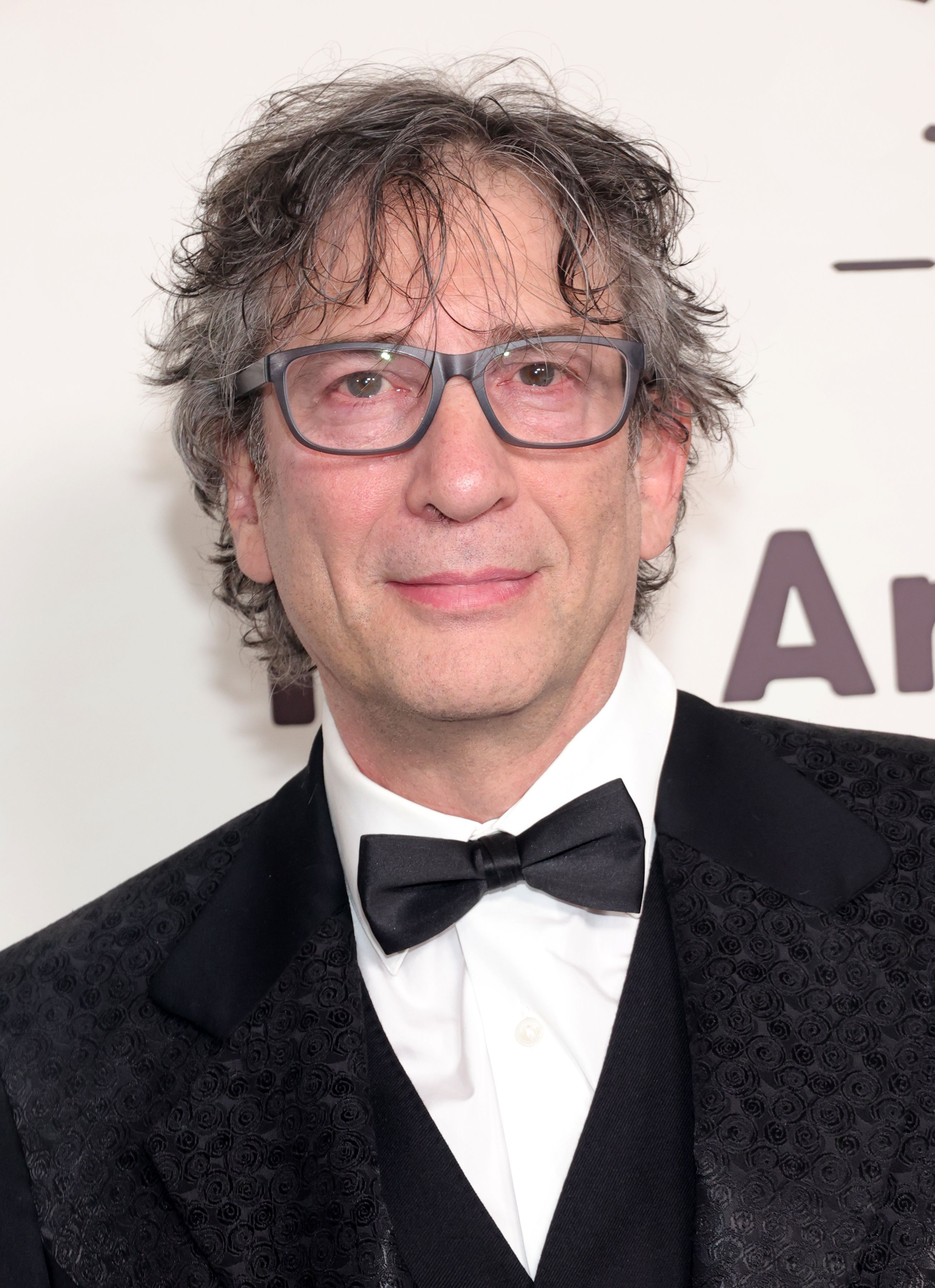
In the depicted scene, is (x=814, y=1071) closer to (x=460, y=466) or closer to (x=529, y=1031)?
(x=529, y=1031)

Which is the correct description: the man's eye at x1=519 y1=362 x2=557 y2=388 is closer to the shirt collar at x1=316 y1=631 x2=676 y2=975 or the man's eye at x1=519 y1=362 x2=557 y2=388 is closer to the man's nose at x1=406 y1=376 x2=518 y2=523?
the man's nose at x1=406 y1=376 x2=518 y2=523

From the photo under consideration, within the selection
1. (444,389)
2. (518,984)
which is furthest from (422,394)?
(518,984)

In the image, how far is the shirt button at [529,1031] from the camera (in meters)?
1.44

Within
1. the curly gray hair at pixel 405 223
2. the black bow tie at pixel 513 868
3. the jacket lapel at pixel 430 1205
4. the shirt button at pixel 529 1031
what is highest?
the curly gray hair at pixel 405 223

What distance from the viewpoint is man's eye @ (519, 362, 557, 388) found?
58.1 inches

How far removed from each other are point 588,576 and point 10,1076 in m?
0.84

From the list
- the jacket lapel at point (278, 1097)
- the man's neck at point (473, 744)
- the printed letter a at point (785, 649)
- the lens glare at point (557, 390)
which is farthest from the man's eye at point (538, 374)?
the printed letter a at point (785, 649)

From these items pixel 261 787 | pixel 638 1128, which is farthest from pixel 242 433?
pixel 638 1128

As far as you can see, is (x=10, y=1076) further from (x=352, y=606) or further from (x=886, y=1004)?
(x=886, y=1004)

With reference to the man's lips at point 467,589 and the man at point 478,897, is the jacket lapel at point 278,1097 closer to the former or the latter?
the man at point 478,897

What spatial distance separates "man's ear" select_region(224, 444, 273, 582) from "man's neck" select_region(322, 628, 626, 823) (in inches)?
7.6

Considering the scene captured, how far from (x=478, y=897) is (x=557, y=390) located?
550 millimetres

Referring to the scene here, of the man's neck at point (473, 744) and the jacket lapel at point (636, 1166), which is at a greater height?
the man's neck at point (473, 744)

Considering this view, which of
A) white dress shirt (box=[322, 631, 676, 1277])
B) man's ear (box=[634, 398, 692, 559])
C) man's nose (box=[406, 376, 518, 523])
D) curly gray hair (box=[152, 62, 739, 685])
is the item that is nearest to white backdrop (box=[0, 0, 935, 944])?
curly gray hair (box=[152, 62, 739, 685])
